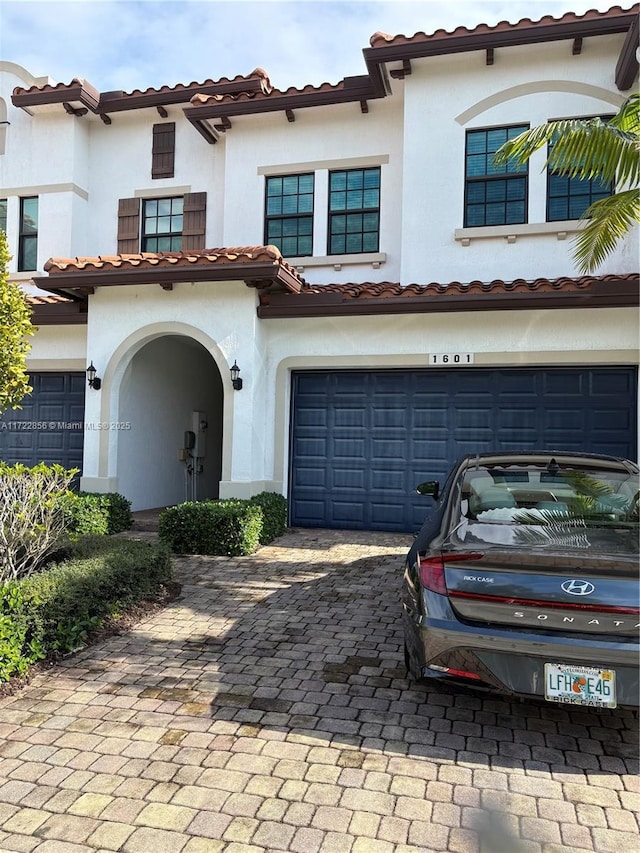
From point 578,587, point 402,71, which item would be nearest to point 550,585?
point 578,587

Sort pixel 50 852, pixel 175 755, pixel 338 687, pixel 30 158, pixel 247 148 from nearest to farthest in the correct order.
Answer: pixel 50 852 < pixel 175 755 < pixel 338 687 < pixel 247 148 < pixel 30 158

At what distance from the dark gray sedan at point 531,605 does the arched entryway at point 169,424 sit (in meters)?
8.33

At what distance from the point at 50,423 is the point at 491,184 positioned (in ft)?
30.7

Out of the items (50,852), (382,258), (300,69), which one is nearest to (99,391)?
(382,258)

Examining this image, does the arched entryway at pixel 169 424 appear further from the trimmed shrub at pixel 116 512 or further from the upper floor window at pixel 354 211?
the upper floor window at pixel 354 211

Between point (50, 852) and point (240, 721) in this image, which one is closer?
point (50, 852)

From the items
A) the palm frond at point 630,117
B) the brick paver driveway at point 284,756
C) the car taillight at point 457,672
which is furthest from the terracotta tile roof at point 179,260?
the car taillight at point 457,672

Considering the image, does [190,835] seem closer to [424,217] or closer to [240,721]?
[240,721]

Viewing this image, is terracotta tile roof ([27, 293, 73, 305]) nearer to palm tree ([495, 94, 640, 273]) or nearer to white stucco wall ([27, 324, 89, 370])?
white stucco wall ([27, 324, 89, 370])

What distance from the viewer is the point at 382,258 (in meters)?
11.7

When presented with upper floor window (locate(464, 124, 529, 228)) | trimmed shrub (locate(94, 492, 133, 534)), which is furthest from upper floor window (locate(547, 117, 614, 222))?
trimmed shrub (locate(94, 492, 133, 534))

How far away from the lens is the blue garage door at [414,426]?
31.4ft

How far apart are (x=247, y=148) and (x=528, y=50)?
216 inches

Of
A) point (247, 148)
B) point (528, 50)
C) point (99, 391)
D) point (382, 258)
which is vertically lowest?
point (99, 391)
